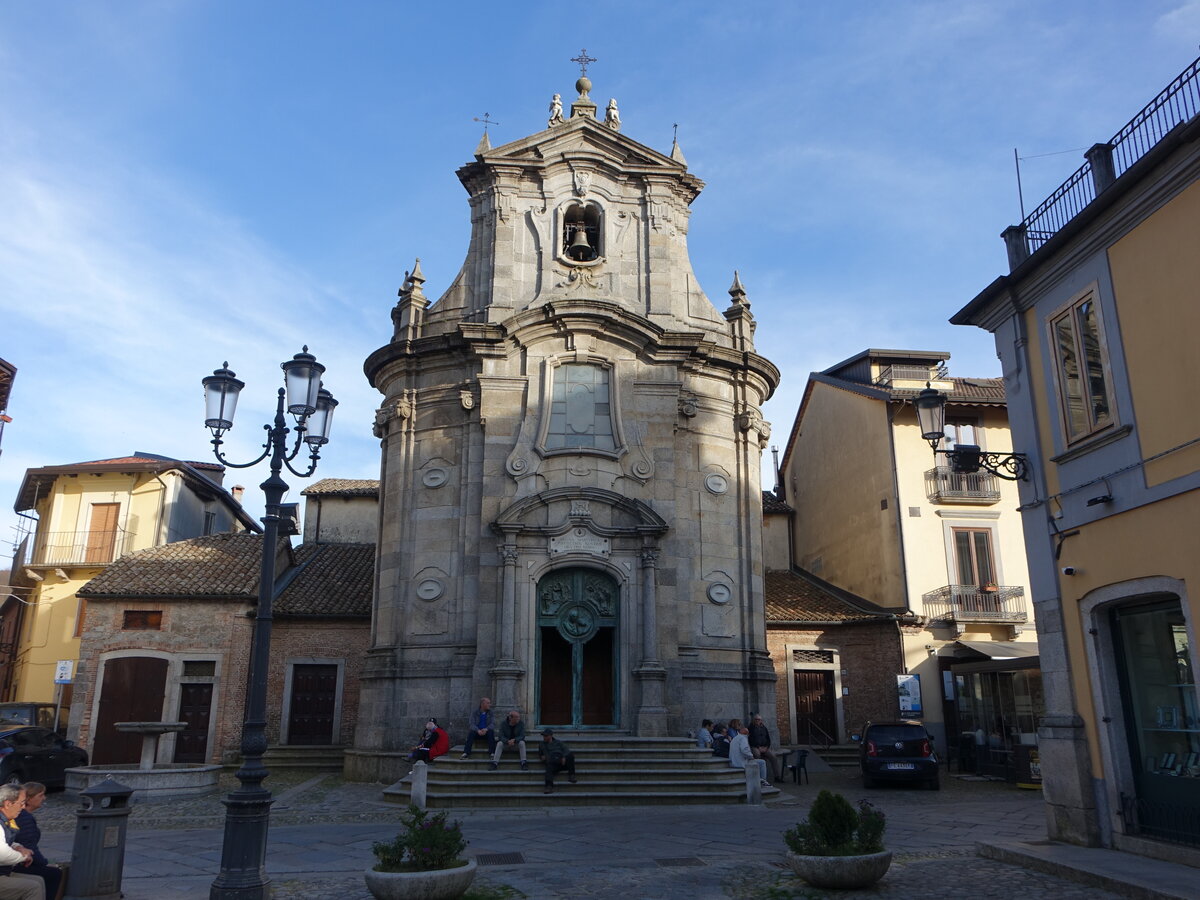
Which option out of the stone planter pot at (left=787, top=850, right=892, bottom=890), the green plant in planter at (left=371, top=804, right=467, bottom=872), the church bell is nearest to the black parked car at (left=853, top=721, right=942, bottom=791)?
the stone planter pot at (left=787, top=850, right=892, bottom=890)

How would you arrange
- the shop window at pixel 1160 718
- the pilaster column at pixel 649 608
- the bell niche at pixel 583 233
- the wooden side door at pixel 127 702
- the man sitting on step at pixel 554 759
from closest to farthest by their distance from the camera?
the shop window at pixel 1160 718
the man sitting on step at pixel 554 759
the pilaster column at pixel 649 608
the bell niche at pixel 583 233
the wooden side door at pixel 127 702

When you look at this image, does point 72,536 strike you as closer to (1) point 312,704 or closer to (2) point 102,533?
(2) point 102,533

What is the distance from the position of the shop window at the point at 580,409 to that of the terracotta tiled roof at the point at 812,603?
949 cm

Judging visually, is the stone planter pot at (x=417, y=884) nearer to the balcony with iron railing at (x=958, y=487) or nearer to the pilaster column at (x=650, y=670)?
the pilaster column at (x=650, y=670)

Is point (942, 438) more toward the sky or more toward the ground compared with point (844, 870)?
more toward the sky

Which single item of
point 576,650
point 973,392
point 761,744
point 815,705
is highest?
point 973,392

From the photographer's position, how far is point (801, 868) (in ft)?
31.6

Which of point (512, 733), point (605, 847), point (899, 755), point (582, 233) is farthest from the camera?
point (582, 233)

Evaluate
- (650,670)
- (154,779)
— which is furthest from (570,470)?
(154,779)

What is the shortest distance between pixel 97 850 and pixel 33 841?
866 millimetres

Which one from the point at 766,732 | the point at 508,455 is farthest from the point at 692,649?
the point at 508,455

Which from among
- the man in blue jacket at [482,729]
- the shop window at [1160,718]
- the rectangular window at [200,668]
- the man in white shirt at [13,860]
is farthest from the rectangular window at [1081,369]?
the rectangular window at [200,668]

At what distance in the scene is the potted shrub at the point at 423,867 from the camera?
8508 millimetres

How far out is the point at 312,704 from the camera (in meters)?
26.7
